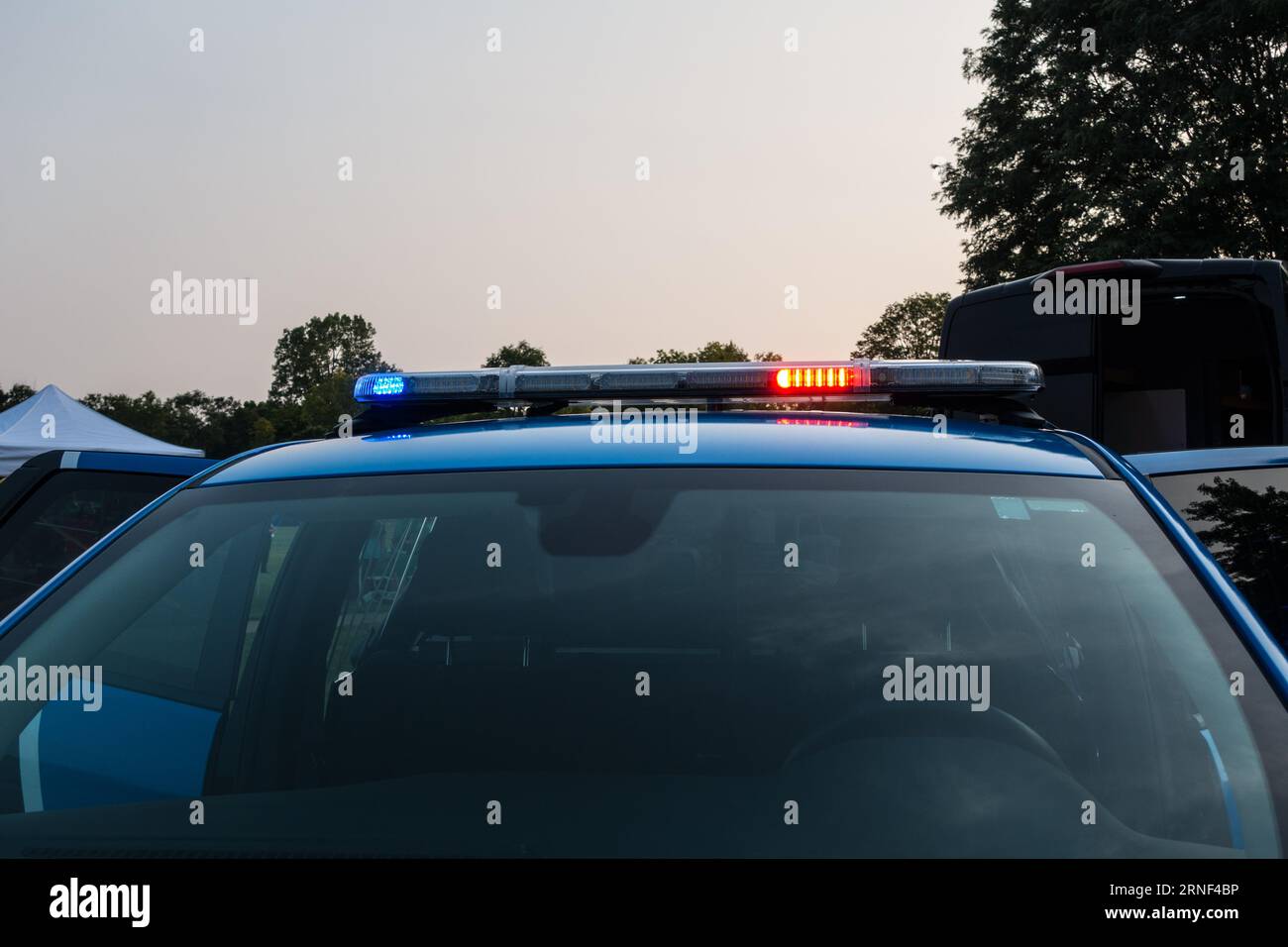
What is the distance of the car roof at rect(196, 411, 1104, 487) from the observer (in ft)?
6.43

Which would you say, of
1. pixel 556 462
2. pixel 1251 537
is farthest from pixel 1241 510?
pixel 556 462

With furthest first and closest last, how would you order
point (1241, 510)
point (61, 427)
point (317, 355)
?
point (317, 355) → point (61, 427) → point (1241, 510)

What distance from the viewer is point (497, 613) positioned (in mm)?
2172

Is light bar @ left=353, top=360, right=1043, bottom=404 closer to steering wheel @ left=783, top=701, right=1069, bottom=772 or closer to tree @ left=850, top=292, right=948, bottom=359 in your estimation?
steering wheel @ left=783, top=701, right=1069, bottom=772

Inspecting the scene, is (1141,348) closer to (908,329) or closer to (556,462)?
(556,462)

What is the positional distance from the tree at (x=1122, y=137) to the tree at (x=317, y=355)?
118 metres

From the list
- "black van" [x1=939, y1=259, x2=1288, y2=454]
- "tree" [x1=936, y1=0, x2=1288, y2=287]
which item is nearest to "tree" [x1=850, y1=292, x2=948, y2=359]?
"tree" [x1=936, y1=0, x2=1288, y2=287]

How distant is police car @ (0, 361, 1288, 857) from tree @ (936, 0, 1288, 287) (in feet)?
82.6

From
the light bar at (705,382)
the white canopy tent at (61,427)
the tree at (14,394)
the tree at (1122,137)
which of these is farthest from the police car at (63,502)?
the tree at (14,394)

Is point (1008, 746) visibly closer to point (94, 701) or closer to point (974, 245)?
point (94, 701)

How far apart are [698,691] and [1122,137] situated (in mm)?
28802
